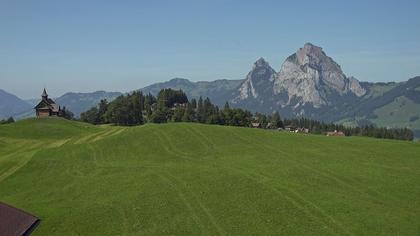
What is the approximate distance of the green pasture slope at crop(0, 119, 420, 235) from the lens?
42125mm

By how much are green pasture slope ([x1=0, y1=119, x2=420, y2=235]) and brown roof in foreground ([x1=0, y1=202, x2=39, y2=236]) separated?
7.00m

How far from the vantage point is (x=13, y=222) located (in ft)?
105

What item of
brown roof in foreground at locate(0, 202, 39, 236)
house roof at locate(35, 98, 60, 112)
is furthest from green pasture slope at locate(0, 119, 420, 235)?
house roof at locate(35, 98, 60, 112)

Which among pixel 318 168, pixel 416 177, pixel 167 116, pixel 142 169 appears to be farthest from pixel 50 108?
pixel 416 177

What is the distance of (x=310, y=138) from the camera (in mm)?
95000

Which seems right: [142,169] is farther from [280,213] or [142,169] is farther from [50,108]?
[50,108]

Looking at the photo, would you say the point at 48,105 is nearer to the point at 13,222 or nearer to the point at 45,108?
the point at 45,108

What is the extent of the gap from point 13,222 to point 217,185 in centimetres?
2594

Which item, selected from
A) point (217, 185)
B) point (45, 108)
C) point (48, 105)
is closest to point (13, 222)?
point (217, 185)

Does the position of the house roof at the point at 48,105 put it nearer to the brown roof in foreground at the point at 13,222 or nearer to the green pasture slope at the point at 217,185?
the green pasture slope at the point at 217,185

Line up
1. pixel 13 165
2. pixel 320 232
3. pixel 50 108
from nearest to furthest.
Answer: pixel 320 232
pixel 13 165
pixel 50 108

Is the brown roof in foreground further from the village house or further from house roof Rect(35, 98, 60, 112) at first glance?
house roof Rect(35, 98, 60, 112)

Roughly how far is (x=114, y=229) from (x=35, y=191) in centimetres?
2238

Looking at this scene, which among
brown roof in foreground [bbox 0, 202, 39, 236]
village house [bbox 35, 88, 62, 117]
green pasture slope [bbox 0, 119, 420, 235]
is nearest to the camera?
brown roof in foreground [bbox 0, 202, 39, 236]
